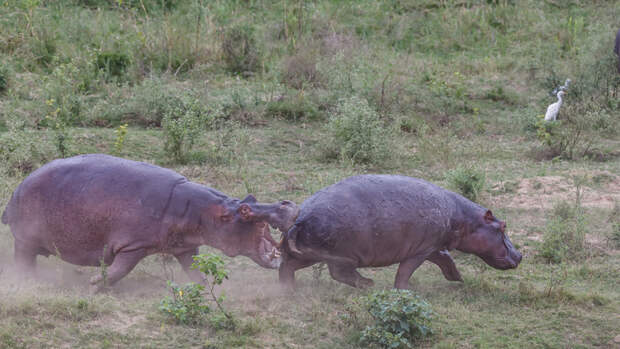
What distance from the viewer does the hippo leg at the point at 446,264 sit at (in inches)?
237

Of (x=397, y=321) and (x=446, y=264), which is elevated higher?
(x=397, y=321)

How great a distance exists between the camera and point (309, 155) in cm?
952

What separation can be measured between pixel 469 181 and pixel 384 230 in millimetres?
2375

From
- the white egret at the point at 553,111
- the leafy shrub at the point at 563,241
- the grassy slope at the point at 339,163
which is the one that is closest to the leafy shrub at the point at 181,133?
the grassy slope at the point at 339,163

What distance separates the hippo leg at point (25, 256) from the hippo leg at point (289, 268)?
5.73 ft

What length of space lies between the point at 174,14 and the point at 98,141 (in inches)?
228

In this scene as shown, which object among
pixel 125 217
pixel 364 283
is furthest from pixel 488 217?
pixel 125 217

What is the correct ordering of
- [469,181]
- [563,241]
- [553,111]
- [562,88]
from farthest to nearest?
[562,88]
[553,111]
[469,181]
[563,241]

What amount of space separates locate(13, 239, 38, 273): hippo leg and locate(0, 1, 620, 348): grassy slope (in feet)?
0.34

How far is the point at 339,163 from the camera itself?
9.27 meters

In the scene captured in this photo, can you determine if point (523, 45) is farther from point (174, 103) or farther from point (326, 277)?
point (326, 277)

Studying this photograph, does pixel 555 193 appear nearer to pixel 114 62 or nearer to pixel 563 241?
pixel 563 241

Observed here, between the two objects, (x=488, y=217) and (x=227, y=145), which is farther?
(x=227, y=145)

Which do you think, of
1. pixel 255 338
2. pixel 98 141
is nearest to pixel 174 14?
pixel 98 141
